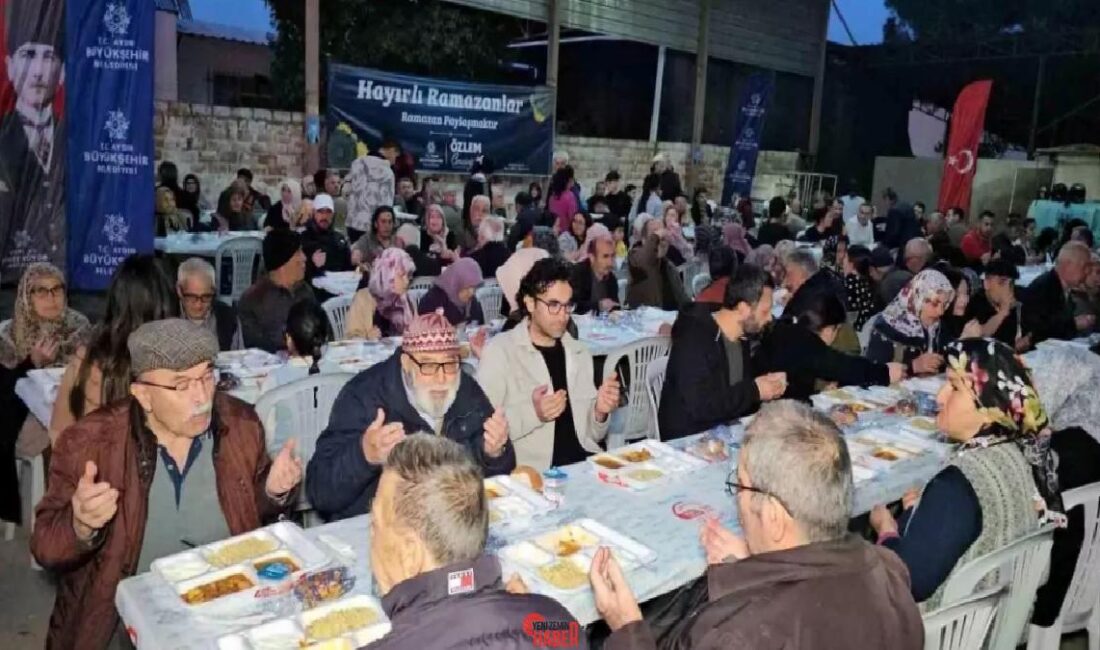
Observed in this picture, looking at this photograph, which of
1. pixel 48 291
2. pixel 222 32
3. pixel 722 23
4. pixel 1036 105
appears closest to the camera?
pixel 48 291

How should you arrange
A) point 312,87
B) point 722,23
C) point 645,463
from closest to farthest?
point 645,463 < point 312,87 < point 722,23

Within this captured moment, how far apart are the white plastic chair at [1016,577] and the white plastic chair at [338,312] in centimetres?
472

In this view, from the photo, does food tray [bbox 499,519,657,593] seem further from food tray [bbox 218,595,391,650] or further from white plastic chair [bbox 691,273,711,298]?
white plastic chair [bbox 691,273,711,298]

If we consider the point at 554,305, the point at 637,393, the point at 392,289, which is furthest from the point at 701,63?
the point at 554,305

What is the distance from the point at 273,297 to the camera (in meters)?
5.46

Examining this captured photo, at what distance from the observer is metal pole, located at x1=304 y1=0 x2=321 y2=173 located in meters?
12.3

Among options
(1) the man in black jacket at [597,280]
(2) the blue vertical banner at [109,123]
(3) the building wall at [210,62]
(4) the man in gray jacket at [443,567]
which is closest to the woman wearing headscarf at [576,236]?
(1) the man in black jacket at [597,280]

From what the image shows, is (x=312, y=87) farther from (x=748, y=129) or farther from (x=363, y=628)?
(x=363, y=628)

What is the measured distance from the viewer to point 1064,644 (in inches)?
157

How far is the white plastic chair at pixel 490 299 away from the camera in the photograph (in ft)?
23.7

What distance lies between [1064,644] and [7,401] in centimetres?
509

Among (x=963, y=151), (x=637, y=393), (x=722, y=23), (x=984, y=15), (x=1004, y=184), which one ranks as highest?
(x=984, y=15)

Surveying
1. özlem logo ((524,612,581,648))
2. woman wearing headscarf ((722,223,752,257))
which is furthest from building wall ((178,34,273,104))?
Answer: özlem logo ((524,612,581,648))

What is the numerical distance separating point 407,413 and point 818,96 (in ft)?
69.7
